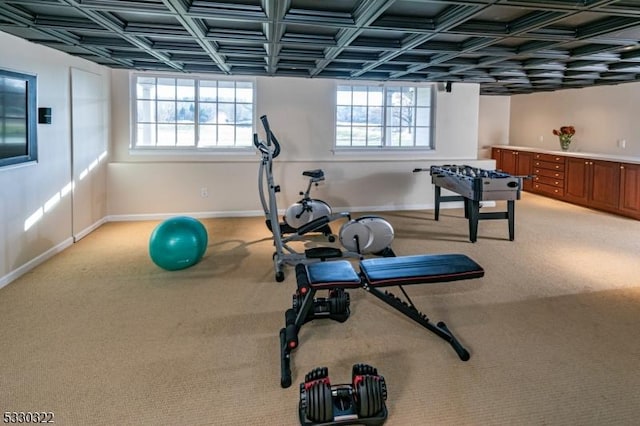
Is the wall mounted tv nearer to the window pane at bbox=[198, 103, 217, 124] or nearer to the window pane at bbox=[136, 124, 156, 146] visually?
the window pane at bbox=[136, 124, 156, 146]

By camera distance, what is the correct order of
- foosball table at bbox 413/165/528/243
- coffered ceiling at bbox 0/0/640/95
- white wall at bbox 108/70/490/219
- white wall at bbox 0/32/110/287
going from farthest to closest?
white wall at bbox 108/70/490/219, foosball table at bbox 413/165/528/243, white wall at bbox 0/32/110/287, coffered ceiling at bbox 0/0/640/95

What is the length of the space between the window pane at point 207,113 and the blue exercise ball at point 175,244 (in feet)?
9.69

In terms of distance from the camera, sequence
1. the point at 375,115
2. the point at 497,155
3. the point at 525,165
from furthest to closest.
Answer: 1. the point at 497,155
2. the point at 525,165
3. the point at 375,115

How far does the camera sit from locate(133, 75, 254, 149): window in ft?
22.3

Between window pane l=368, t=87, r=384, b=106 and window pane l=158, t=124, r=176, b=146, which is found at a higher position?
window pane l=368, t=87, r=384, b=106

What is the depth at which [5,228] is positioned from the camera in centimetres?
390

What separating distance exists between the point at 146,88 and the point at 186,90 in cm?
58

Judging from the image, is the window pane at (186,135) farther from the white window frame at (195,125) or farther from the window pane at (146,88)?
the window pane at (146,88)

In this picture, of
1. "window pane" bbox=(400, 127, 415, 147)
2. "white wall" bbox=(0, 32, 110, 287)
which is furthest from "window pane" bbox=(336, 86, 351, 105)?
"white wall" bbox=(0, 32, 110, 287)

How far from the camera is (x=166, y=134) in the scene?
6918 millimetres

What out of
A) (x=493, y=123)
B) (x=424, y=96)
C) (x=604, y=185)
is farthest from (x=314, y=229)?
(x=493, y=123)

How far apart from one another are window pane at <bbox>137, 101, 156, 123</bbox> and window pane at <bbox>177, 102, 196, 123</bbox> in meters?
0.37

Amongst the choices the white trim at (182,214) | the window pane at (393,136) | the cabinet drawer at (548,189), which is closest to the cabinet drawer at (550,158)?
the cabinet drawer at (548,189)

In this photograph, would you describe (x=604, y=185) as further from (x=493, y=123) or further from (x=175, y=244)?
(x=175, y=244)
